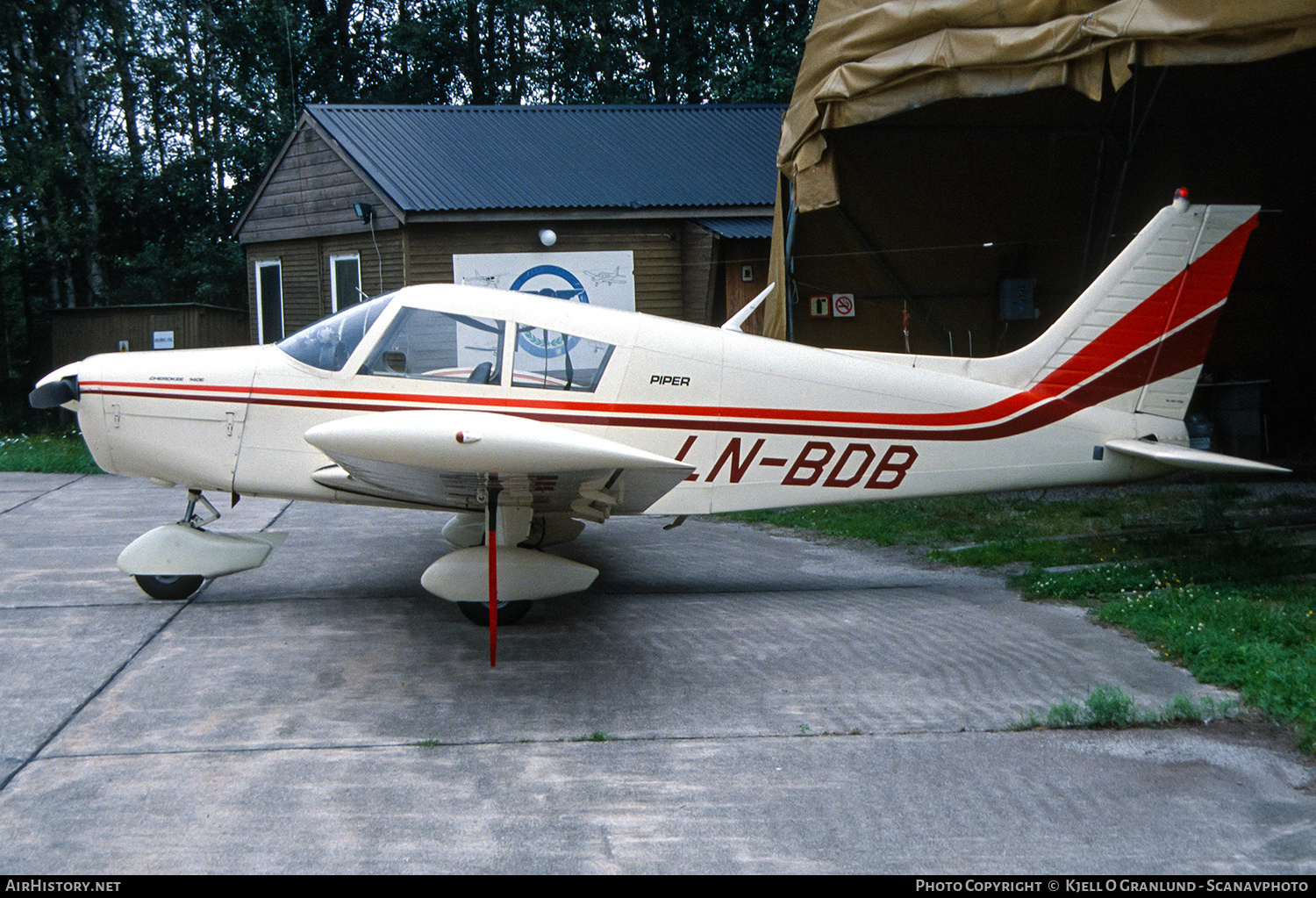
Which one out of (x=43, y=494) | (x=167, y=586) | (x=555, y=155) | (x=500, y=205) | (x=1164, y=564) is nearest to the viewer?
(x=167, y=586)

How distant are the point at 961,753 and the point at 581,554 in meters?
4.37

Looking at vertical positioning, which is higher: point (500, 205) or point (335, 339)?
point (500, 205)

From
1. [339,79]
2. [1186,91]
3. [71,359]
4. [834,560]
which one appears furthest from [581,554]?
[339,79]

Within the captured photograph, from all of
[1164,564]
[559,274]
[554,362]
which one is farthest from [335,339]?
[559,274]

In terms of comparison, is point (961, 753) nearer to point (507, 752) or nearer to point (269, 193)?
point (507, 752)

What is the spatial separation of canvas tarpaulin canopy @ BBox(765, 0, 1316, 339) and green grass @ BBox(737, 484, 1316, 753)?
296 cm

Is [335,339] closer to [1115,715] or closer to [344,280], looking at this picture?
[1115,715]

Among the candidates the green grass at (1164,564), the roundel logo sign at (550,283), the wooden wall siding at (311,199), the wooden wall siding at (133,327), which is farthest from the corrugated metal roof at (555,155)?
the green grass at (1164,564)

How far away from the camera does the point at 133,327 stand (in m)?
18.0

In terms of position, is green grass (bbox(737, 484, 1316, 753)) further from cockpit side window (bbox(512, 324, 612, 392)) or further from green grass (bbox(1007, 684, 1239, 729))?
cockpit side window (bbox(512, 324, 612, 392))

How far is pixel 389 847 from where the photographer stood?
3439 millimetres

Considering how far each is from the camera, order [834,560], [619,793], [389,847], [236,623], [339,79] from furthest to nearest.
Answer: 1. [339,79]
2. [834,560]
3. [236,623]
4. [619,793]
5. [389,847]

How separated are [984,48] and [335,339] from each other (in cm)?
469

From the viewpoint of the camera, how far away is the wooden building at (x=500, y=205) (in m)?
14.9
